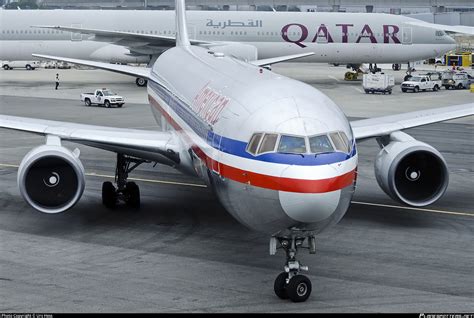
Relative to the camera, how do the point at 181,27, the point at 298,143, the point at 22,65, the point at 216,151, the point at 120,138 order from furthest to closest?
the point at 22,65, the point at 181,27, the point at 120,138, the point at 216,151, the point at 298,143

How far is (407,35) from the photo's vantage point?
78.1 m

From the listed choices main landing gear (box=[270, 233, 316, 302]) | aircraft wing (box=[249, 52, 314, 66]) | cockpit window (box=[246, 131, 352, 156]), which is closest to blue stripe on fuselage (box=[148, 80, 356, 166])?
cockpit window (box=[246, 131, 352, 156])

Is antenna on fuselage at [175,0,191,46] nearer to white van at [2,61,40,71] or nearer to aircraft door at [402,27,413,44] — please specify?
aircraft door at [402,27,413,44]

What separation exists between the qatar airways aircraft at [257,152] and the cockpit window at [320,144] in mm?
26

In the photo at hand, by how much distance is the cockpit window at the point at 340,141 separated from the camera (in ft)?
56.5

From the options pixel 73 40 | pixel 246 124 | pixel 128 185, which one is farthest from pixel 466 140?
pixel 73 40

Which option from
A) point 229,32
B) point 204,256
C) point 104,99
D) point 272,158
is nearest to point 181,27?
point 204,256

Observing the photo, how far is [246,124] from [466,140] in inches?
1123

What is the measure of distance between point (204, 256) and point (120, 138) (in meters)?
5.22

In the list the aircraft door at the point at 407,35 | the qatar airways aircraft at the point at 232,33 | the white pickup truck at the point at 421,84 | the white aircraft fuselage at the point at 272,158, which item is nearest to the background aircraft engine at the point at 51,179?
the white aircraft fuselage at the point at 272,158

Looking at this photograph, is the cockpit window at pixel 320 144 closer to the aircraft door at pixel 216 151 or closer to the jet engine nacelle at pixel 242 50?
the aircraft door at pixel 216 151

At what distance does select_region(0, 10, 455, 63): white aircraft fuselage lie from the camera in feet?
246

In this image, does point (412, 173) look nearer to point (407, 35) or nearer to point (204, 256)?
point (204, 256)

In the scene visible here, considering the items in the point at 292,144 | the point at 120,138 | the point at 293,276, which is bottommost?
the point at 293,276
